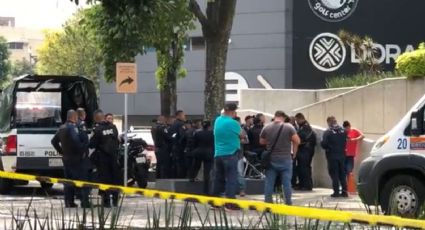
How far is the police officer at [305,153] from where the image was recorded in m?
18.7

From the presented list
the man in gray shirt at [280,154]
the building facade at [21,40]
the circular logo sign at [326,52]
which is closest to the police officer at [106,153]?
the man in gray shirt at [280,154]

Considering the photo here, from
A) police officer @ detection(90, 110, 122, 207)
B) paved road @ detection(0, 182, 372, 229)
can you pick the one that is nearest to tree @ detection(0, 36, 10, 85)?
paved road @ detection(0, 182, 372, 229)

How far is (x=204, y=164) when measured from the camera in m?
16.4

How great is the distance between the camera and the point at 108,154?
1445 centimetres

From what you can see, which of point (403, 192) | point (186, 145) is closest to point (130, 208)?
point (403, 192)

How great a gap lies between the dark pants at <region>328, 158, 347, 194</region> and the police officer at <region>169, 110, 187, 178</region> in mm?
3053

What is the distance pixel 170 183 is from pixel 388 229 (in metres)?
10.2

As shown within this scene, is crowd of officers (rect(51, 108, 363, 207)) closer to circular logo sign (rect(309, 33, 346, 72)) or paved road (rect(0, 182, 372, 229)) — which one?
paved road (rect(0, 182, 372, 229))

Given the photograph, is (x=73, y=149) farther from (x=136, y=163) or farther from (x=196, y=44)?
(x=196, y=44)

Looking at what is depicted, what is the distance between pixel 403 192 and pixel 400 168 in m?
0.34

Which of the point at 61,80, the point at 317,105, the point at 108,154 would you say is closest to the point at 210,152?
the point at 108,154

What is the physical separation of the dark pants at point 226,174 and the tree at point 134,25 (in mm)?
3329

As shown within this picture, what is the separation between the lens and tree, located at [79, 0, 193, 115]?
16.0 m

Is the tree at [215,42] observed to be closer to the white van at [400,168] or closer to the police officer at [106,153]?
the police officer at [106,153]
